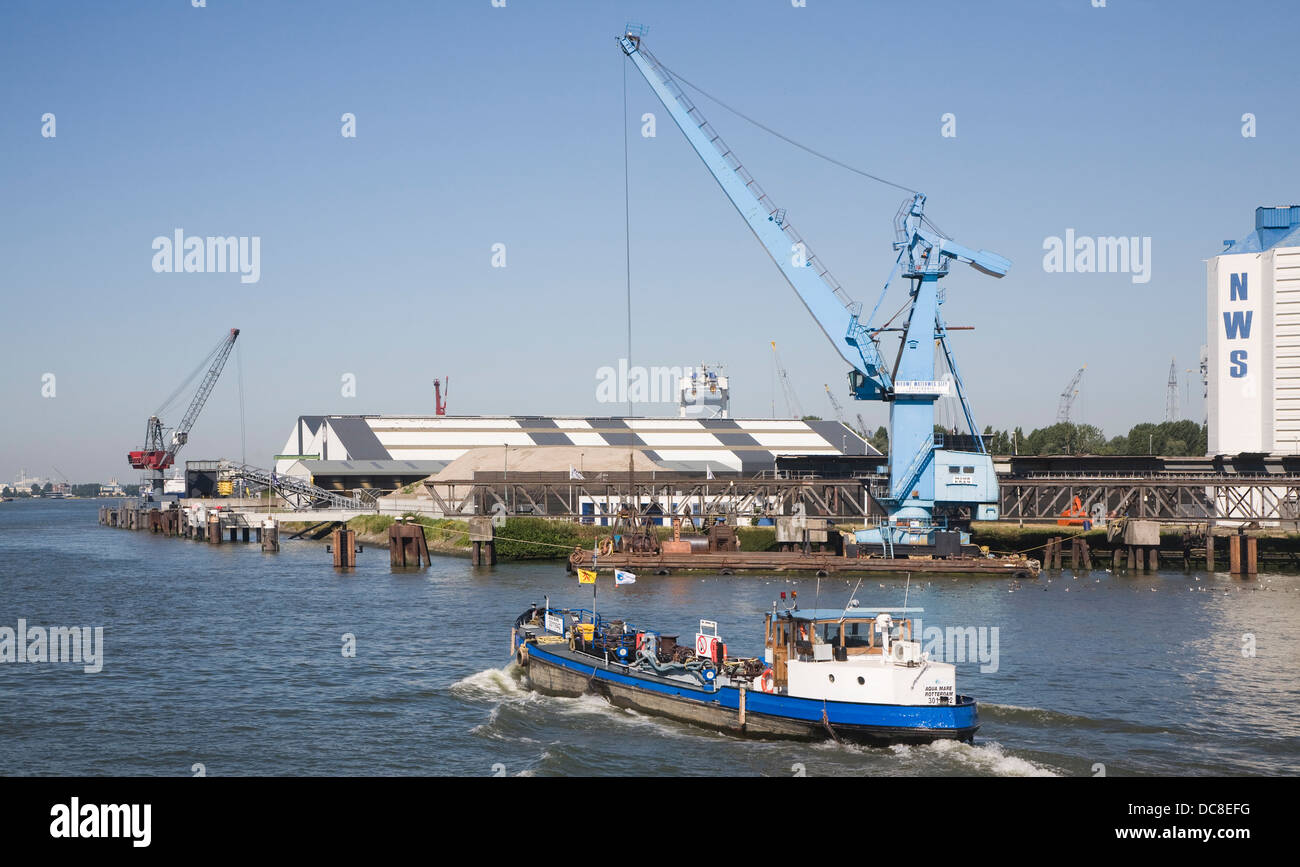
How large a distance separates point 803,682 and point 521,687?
38.1 ft

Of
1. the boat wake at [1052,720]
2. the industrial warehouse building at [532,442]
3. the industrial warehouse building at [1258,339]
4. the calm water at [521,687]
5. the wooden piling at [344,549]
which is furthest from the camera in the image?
the industrial warehouse building at [532,442]

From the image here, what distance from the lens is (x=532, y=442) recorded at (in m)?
143

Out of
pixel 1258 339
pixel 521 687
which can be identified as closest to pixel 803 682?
pixel 521 687

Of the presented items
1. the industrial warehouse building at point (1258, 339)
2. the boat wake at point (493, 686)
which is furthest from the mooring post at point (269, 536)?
the industrial warehouse building at point (1258, 339)

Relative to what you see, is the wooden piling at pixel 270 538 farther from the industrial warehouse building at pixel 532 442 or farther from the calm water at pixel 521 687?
the calm water at pixel 521 687

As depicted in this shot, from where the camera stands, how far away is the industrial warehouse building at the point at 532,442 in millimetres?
136875

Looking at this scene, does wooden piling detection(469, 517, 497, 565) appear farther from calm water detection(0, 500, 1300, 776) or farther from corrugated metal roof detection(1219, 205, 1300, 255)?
corrugated metal roof detection(1219, 205, 1300, 255)

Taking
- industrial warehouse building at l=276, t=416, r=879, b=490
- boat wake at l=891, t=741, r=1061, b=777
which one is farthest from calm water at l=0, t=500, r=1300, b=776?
industrial warehouse building at l=276, t=416, r=879, b=490

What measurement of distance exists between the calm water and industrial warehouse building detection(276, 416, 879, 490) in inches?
2672

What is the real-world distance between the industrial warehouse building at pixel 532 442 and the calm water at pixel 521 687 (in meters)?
67.9

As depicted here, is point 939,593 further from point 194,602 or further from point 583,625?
point 194,602

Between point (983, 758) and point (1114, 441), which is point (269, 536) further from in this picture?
point (1114, 441)

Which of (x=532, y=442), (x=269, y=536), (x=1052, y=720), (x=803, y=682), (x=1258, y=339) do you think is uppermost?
(x=1258, y=339)
